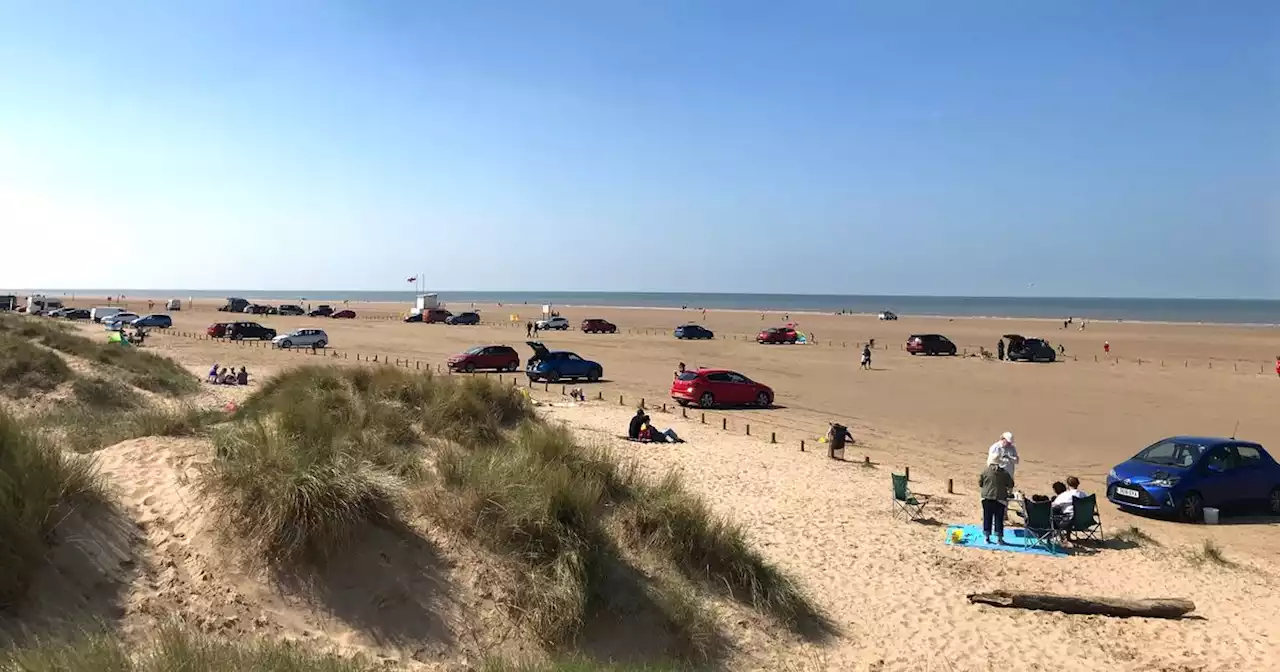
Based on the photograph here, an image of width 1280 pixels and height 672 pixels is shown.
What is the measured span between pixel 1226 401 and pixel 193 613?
33.9 metres

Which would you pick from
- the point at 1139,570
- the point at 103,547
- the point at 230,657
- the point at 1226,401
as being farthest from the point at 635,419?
the point at 1226,401

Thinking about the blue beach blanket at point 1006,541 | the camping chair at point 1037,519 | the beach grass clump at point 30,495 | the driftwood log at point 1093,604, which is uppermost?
the beach grass clump at point 30,495

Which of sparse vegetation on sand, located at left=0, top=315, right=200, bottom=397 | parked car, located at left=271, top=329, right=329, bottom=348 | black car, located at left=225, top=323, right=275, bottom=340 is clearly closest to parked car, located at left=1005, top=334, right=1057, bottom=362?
parked car, located at left=271, top=329, right=329, bottom=348

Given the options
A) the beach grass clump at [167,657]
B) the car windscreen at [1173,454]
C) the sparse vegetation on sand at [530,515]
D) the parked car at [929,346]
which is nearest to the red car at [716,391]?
the car windscreen at [1173,454]

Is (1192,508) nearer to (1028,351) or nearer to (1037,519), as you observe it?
(1037,519)

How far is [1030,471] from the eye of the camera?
16.8m

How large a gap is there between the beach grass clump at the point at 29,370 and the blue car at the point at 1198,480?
23566 millimetres

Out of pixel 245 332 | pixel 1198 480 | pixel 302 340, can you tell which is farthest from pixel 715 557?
pixel 245 332

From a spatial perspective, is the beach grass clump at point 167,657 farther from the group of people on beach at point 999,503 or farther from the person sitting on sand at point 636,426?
the person sitting on sand at point 636,426

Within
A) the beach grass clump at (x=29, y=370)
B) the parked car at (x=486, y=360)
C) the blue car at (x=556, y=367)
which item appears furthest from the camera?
the parked car at (x=486, y=360)

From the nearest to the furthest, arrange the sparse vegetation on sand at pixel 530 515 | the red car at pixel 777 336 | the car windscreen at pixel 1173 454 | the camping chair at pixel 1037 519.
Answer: the sparse vegetation on sand at pixel 530 515 → the camping chair at pixel 1037 519 → the car windscreen at pixel 1173 454 → the red car at pixel 777 336

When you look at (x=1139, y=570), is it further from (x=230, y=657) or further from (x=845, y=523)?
(x=230, y=657)

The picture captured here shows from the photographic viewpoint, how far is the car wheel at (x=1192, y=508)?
12.7m

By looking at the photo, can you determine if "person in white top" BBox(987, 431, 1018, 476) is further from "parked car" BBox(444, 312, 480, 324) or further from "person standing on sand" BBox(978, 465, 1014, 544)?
"parked car" BBox(444, 312, 480, 324)
